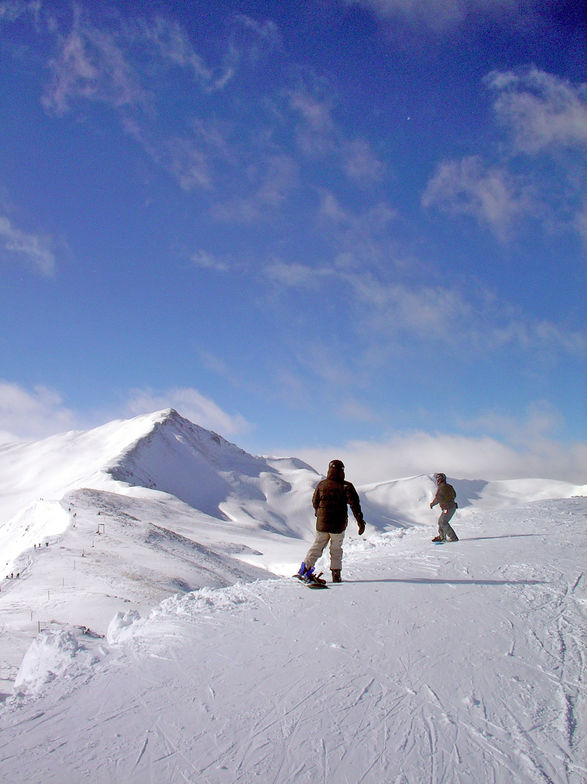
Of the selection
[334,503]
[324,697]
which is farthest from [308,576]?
[324,697]

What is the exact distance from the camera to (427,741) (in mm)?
3865

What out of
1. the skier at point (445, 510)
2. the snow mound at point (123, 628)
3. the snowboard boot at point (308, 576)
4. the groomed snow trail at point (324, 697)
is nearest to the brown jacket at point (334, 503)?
the snowboard boot at point (308, 576)

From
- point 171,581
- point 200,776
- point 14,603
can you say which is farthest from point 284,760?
point 171,581

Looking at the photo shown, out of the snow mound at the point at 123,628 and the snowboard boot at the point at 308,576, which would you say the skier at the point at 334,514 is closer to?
the snowboard boot at the point at 308,576

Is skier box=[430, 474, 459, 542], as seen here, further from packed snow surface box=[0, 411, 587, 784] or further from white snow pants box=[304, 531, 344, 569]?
white snow pants box=[304, 531, 344, 569]

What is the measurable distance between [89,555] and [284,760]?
19.0 m

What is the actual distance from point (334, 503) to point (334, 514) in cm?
20

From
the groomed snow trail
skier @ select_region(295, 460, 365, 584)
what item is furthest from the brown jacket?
the groomed snow trail

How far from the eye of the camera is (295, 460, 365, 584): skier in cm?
909

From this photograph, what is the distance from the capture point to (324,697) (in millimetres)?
4496

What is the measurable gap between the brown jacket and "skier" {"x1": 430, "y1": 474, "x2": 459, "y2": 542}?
6611 millimetres

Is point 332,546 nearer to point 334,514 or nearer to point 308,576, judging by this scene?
point 334,514

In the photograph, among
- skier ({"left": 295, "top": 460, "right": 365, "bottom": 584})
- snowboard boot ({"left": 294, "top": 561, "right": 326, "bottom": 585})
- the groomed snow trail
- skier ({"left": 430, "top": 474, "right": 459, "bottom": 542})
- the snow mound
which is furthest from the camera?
skier ({"left": 430, "top": 474, "right": 459, "bottom": 542})

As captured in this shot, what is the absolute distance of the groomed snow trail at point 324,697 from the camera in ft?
11.6
